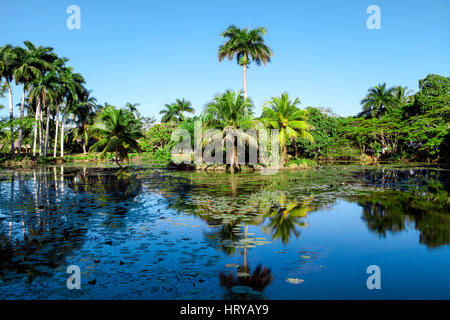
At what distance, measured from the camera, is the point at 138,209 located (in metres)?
10.2

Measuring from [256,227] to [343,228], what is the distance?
2.13 metres

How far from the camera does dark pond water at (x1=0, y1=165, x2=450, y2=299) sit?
4.18 m

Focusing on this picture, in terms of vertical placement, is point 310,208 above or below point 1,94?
below

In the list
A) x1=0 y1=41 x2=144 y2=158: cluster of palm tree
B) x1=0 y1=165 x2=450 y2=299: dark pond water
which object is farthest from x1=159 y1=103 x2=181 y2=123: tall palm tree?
x1=0 y1=165 x2=450 y2=299: dark pond water

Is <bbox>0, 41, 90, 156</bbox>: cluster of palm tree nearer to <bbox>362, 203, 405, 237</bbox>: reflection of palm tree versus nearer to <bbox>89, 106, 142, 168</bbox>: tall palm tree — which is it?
<bbox>89, 106, 142, 168</bbox>: tall palm tree

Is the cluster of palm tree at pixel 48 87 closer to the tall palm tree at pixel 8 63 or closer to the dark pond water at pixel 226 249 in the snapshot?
the tall palm tree at pixel 8 63

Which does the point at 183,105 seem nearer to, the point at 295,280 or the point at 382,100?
the point at 382,100

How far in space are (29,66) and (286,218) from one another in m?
46.5

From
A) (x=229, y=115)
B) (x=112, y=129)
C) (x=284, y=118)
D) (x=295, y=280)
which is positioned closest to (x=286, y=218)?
(x=295, y=280)

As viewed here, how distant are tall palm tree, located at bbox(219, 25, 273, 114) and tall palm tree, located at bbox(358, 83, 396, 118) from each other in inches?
1228

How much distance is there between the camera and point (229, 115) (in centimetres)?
2667

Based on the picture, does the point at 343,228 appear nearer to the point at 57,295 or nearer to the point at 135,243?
the point at 135,243
